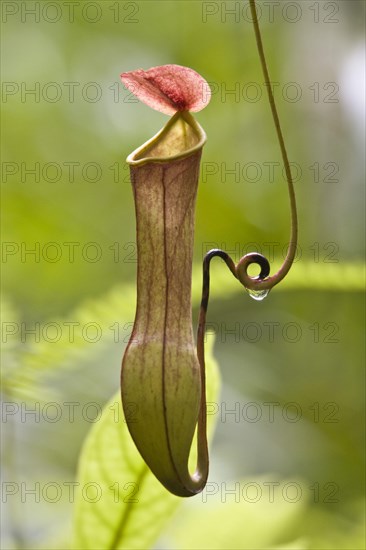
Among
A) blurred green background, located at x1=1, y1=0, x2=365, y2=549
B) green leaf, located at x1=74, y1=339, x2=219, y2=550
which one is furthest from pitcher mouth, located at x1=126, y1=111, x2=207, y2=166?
blurred green background, located at x1=1, y1=0, x2=365, y2=549

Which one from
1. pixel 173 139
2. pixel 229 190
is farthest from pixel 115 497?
pixel 229 190

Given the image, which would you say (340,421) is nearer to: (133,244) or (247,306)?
(247,306)

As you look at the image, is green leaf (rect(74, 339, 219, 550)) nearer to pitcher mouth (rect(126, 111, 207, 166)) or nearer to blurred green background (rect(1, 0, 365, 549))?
pitcher mouth (rect(126, 111, 207, 166))

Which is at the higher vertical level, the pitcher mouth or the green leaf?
the pitcher mouth

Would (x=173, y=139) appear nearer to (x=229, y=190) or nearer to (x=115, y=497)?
(x=115, y=497)

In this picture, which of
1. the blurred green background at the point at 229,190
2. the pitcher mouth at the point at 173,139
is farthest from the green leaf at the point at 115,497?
the blurred green background at the point at 229,190

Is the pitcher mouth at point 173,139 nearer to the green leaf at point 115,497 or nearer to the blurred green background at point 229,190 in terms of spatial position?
the green leaf at point 115,497
